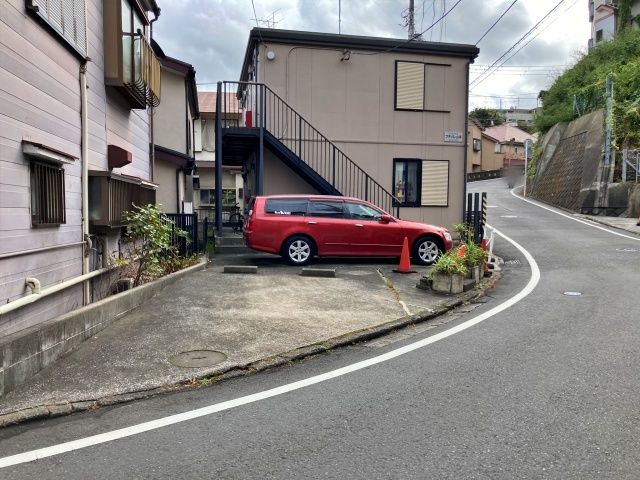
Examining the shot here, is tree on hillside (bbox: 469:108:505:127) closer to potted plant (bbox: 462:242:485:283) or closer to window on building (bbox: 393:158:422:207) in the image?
window on building (bbox: 393:158:422:207)

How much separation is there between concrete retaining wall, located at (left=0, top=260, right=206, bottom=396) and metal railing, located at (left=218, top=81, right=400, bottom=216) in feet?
29.7

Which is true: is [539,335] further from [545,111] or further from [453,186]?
[545,111]

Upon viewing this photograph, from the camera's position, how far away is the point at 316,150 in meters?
15.2

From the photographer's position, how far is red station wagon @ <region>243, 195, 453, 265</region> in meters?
11.5

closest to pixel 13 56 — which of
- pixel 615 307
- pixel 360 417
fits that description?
pixel 360 417

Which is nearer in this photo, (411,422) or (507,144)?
(411,422)

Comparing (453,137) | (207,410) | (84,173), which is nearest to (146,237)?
(84,173)

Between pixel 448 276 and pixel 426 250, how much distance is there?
10.9ft

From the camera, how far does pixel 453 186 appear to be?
53.4 feet

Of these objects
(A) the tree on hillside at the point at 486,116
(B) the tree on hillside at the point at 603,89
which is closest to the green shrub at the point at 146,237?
(B) the tree on hillside at the point at 603,89

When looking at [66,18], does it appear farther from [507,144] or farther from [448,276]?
[507,144]

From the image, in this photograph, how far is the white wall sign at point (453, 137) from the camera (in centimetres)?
1606

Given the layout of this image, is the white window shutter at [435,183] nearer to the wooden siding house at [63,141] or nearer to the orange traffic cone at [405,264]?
the orange traffic cone at [405,264]

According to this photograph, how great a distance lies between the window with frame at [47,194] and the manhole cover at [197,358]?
2151mm
